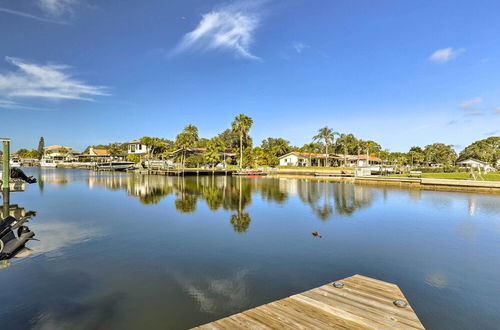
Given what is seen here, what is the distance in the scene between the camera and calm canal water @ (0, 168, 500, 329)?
8602 mm

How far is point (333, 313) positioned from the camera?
6.64 m

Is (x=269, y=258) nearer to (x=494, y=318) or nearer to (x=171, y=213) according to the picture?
(x=494, y=318)

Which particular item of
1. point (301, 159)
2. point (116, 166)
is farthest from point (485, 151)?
point (116, 166)

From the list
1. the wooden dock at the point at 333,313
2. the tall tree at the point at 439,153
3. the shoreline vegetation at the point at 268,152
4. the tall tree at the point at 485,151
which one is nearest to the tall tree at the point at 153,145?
the shoreline vegetation at the point at 268,152

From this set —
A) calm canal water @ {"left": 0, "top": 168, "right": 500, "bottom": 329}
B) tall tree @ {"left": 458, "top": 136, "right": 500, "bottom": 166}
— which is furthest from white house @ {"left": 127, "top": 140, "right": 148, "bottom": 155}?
tall tree @ {"left": 458, "top": 136, "right": 500, "bottom": 166}

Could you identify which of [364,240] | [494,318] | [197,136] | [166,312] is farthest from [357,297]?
[197,136]

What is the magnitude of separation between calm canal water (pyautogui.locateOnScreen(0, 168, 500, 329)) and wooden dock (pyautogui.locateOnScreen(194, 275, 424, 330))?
2135 mm

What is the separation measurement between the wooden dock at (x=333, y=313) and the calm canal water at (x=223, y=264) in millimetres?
2135

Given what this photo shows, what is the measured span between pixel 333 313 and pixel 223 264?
22.3 ft

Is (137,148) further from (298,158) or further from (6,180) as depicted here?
(6,180)

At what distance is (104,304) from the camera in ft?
29.1

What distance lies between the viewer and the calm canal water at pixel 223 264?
28.2ft

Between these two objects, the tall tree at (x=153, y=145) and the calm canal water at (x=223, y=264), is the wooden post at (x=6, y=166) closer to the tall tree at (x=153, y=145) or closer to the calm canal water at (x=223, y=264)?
the calm canal water at (x=223, y=264)

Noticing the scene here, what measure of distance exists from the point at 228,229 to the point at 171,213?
316 inches
